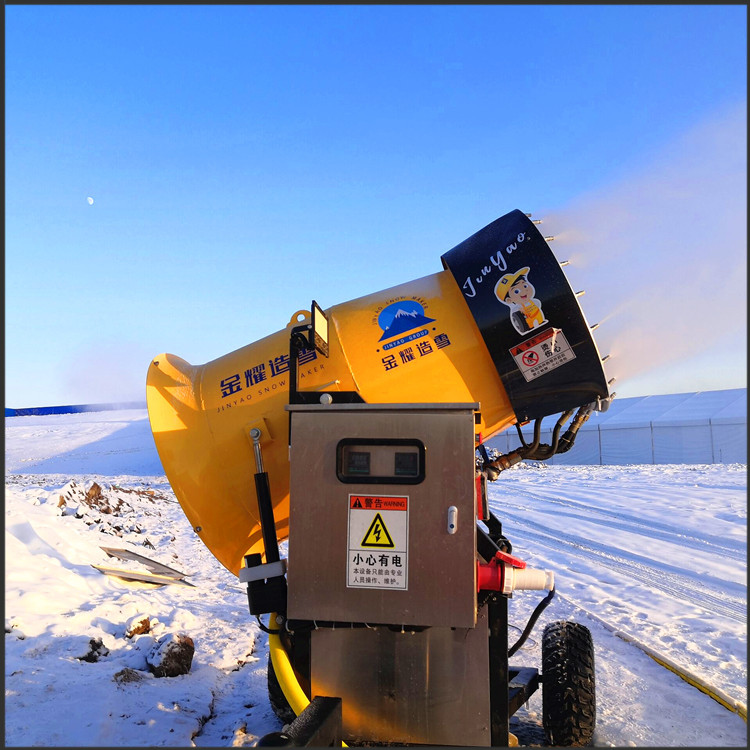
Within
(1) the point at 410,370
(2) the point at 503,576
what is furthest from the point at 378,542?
(1) the point at 410,370

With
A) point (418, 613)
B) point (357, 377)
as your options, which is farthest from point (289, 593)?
point (357, 377)

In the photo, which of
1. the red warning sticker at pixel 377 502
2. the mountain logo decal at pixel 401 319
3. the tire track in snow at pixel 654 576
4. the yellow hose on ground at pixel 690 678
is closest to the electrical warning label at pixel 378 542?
the red warning sticker at pixel 377 502

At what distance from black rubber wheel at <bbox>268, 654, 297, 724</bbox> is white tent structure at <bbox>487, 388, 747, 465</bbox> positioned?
963 inches

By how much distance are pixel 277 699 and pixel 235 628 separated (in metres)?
2.24

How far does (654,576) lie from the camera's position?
7.90 metres

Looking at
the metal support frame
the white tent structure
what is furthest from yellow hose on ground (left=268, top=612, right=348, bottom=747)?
the white tent structure

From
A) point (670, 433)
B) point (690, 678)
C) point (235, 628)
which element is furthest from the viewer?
point (670, 433)

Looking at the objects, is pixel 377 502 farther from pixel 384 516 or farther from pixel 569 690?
pixel 569 690

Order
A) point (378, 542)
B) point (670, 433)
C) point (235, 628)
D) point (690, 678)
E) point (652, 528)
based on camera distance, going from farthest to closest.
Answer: point (670, 433) → point (652, 528) → point (235, 628) → point (690, 678) → point (378, 542)

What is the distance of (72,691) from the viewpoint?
3951 millimetres

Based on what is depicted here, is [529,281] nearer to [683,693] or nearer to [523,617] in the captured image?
[683,693]

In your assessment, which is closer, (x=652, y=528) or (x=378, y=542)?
(x=378, y=542)

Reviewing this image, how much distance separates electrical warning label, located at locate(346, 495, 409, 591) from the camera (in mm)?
2838

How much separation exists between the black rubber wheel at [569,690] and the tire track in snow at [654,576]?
316 cm
